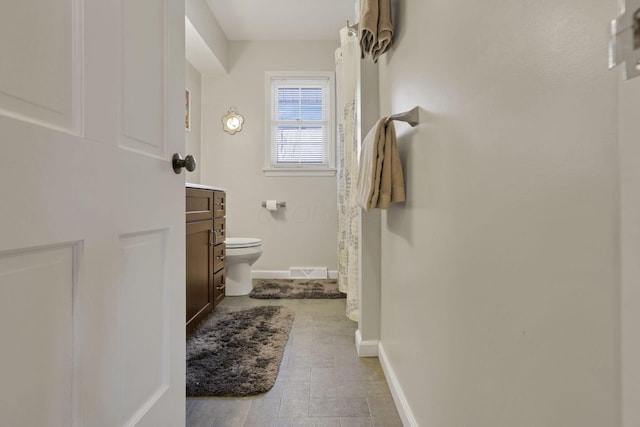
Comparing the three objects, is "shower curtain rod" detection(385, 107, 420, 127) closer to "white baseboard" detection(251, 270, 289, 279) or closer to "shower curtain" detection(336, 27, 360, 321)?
"shower curtain" detection(336, 27, 360, 321)

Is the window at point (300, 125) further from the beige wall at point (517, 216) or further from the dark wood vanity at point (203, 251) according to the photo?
the beige wall at point (517, 216)

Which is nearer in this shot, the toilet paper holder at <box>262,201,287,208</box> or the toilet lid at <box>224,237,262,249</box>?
the toilet lid at <box>224,237,262,249</box>

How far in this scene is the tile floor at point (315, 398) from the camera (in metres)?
1.22

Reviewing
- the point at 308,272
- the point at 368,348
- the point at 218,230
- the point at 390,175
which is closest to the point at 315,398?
the point at 368,348

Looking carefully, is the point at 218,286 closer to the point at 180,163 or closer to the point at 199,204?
the point at 199,204

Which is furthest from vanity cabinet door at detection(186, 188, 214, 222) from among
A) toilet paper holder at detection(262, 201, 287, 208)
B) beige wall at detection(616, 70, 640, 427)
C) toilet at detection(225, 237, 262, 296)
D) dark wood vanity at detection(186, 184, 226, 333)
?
beige wall at detection(616, 70, 640, 427)

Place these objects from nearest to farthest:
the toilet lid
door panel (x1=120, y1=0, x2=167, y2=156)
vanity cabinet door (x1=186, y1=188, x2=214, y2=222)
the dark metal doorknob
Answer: door panel (x1=120, y1=0, x2=167, y2=156) < the dark metal doorknob < vanity cabinet door (x1=186, y1=188, x2=214, y2=222) < the toilet lid

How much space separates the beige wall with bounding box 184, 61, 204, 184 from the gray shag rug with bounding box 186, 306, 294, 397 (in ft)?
5.37

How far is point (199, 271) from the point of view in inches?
79.4

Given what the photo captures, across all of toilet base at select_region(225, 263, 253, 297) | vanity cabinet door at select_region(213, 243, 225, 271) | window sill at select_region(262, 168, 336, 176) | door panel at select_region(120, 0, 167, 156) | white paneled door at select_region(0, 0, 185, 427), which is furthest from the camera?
window sill at select_region(262, 168, 336, 176)

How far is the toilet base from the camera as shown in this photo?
111 inches

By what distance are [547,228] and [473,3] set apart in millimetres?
528

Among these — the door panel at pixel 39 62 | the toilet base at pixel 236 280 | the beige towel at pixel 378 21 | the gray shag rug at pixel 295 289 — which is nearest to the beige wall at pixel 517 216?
the beige towel at pixel 378 21

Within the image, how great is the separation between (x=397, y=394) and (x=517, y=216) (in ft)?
3.36
